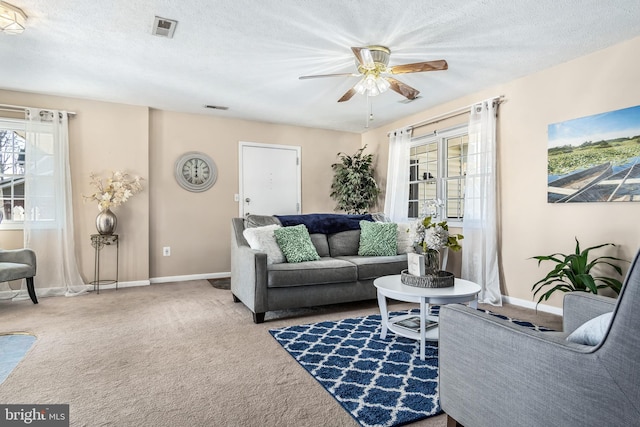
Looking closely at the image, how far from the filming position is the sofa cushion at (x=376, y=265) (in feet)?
11.6

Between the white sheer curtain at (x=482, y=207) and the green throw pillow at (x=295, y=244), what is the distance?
1.79m

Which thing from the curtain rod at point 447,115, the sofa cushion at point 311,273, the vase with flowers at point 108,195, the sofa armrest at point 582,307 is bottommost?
the sofa cushion at point 311,273

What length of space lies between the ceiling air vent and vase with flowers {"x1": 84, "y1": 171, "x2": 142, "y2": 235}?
226cm

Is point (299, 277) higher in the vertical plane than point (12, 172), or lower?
lower

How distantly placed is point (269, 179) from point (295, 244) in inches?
93.1

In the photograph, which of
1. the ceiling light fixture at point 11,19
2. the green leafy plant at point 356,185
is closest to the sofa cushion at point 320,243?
the green leafy plant at point 356,185

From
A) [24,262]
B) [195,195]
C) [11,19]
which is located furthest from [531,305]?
[24,262]

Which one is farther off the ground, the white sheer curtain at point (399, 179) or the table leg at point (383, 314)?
the white sheer curtain at point (399, 179)

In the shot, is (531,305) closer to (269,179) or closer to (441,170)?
(441,170)

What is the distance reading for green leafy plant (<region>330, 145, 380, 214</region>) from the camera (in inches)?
224

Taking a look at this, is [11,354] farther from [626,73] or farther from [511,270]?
[626,73]

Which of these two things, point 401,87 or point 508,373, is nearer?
point 508,373

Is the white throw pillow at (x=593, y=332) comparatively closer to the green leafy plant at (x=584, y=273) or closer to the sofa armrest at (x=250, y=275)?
the green leafy plant at (x=584, y=273)

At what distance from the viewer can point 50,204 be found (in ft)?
13.7
